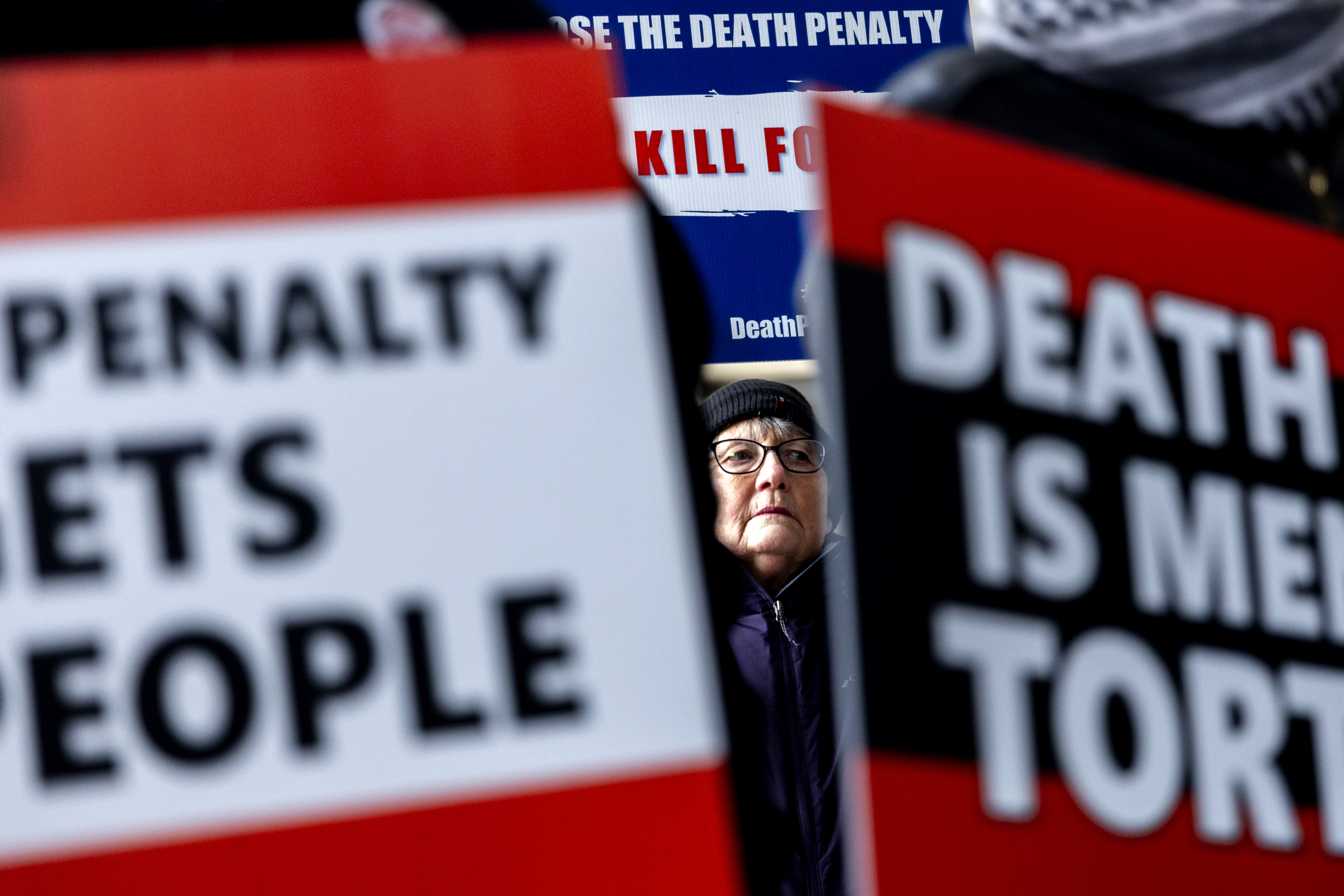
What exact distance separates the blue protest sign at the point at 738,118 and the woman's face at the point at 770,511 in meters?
0.34

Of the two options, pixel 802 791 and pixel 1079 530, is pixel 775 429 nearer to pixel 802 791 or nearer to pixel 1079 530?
pixel 802 791

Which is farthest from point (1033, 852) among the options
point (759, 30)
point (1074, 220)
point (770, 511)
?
point (759, 30)

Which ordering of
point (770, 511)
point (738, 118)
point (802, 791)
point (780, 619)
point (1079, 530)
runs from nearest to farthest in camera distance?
1. point (1079, 530)
2. point (802, 791)
3. point (780, 619)
4. point (770, 511)
5. point (738, 118)

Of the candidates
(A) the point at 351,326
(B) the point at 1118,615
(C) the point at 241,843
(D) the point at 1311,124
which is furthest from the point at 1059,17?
(C) the point at 241,843

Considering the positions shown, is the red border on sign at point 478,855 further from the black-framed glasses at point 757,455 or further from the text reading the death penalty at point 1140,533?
the black-framed glasses at point 757,455

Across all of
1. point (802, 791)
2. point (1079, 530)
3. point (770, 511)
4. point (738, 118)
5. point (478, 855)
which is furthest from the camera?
point (738, 118)

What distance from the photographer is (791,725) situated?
6.23 ft

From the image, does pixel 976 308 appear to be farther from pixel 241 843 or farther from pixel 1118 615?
pixel 241 843

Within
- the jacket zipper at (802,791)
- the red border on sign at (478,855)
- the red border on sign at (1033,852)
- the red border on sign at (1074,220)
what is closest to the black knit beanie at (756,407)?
the jacket zipper at (802,791)

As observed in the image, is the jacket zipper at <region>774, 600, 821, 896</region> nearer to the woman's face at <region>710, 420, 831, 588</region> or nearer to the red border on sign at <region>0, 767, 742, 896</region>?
the woman's face at <region>710, 420, 831, 588</region>

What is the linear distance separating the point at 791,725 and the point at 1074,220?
4.11 feet

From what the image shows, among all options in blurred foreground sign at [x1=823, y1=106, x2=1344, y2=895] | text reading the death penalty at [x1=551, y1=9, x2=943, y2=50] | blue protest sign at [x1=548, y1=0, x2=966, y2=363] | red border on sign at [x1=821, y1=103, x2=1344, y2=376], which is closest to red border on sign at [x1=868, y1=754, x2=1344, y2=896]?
blurred foreground sign at [x1=823, y1=106, x2=1344, y2=895]

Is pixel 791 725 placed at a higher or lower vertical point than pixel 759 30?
lower

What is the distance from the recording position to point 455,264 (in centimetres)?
61
